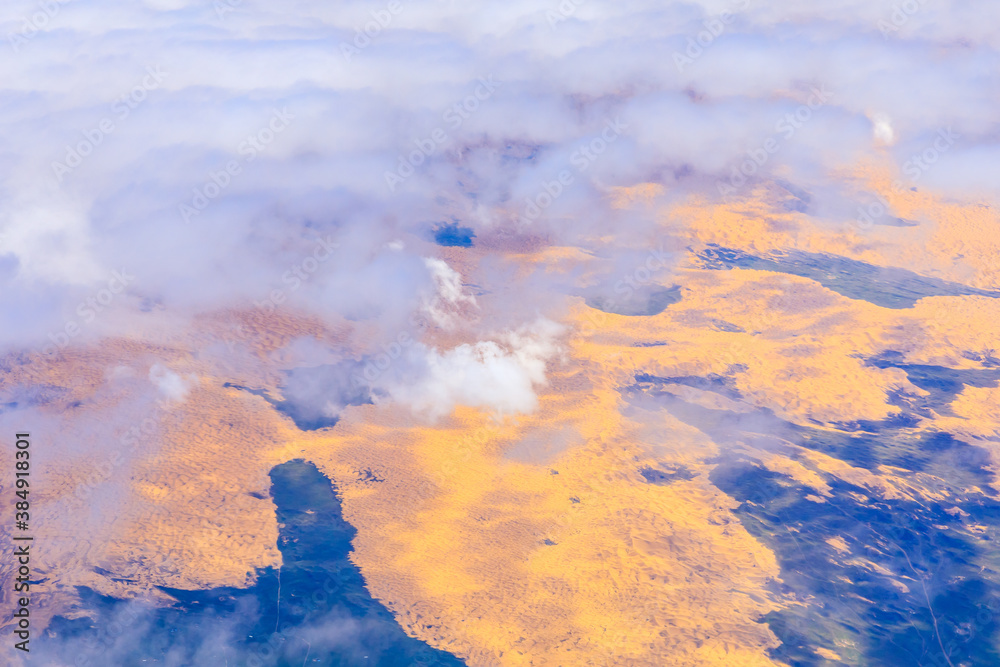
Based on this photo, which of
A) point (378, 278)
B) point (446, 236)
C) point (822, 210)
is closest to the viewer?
point (378, 278)

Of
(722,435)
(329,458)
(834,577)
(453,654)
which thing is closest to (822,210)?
(722,435)

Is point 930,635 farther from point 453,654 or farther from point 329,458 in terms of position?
point 329,458

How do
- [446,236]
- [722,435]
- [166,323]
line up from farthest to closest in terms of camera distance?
1. [446,236]
2. [166,323]
3. [722,435]

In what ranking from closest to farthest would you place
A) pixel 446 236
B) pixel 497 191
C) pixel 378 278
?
1. pixel 378 278
2. pixel 446 236
3. pixel 497 191

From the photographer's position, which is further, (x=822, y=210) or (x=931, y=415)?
(x=822, y=210)

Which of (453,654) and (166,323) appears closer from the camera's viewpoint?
(453,654)

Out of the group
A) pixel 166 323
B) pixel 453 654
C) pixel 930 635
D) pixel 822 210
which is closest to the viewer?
pixel 453 654

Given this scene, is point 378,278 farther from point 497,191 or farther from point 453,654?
point 453,654

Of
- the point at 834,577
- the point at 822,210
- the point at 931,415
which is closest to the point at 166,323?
the point at 834,577
